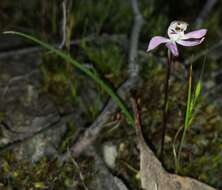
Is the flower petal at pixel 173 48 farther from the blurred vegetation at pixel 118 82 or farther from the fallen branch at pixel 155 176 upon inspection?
the blurred vegetation at pixel 118 82

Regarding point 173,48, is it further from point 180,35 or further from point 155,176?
point 155,176

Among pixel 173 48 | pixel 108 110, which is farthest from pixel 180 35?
pixel 108 110

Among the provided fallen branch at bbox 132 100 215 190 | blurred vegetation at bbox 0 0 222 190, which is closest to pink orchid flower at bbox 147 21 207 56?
fallen branch at bbox 132 100 215 190

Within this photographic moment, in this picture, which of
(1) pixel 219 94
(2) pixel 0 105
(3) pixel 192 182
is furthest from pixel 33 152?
(1) pixel 219 94

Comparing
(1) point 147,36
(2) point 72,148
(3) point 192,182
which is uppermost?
(1) point 147,36

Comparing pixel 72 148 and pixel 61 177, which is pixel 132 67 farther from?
pixel 61 177

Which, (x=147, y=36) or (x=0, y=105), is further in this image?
(x=147, y=36)

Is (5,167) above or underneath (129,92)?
underneath

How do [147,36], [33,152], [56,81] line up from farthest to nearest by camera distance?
1. [147,36]
2. [56,81]
3. [33,152]
